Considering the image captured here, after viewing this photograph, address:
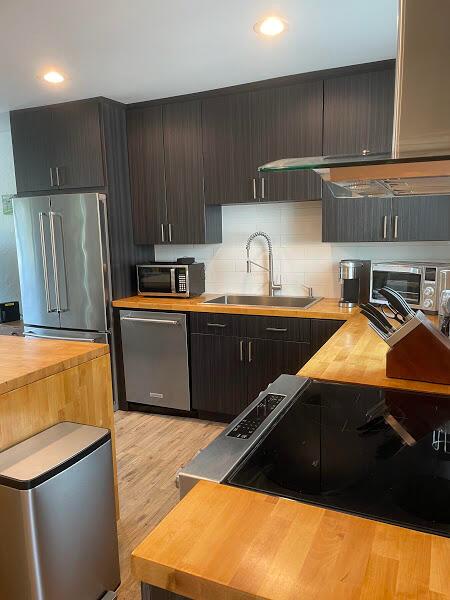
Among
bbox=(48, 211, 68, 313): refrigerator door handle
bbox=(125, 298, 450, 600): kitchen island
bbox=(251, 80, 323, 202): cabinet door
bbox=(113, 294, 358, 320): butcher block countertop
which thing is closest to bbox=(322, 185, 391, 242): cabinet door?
bbox=(251, 80, 323, 202): cabinet door

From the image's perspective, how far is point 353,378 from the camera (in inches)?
60.4

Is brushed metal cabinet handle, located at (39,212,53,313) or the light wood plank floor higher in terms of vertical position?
brushed metal cabinet handle, located at (39,212,53,313)

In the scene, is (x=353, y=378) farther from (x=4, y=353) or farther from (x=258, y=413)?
(x=4, y=353)

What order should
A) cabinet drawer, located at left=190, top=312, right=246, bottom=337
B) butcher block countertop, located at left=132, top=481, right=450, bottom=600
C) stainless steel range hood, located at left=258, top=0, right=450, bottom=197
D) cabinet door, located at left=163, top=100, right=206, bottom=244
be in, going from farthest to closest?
cabinet door, located at left=163, top=100, right=206, bottom=244 < cabinet drawer, located at left=190, top=312, right=246, bottom=337 < stainless steel range hood, located at left=258, top=0, right=450, bottom=197 < butcher block countertop, located at left=132, top=481, right=450, bottom=600

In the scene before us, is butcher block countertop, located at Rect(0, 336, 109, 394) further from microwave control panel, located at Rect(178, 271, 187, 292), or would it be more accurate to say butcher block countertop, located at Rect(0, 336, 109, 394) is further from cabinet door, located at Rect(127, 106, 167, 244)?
cabinet door, located at Rect(127, 106, 167, 244)

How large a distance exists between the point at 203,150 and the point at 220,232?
2.23ft

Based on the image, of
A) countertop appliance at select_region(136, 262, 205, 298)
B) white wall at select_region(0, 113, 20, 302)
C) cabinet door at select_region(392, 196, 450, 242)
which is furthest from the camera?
white wall at select_region(0, 113, 20, 302)

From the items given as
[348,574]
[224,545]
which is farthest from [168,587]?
[348,574]

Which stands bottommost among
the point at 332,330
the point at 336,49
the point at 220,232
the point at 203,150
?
the point at 332,330

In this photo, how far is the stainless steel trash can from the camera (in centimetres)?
144

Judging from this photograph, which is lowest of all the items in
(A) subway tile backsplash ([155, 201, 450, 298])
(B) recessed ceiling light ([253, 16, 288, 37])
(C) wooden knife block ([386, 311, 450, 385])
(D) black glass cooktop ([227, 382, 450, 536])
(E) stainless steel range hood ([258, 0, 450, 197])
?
(D) black glass cooktop ([227, 382, 450, 536])

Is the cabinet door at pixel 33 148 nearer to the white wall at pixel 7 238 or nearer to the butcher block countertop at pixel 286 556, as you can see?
the white wall at pixel 7 238

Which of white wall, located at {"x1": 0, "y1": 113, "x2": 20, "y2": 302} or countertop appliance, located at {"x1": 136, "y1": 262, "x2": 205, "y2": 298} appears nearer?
countertop appliance, located at {"x1": 136, "y1": 262, "x2": 205, "y2": 298}

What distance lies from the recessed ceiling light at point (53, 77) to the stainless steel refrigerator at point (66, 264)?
2.57 ft
